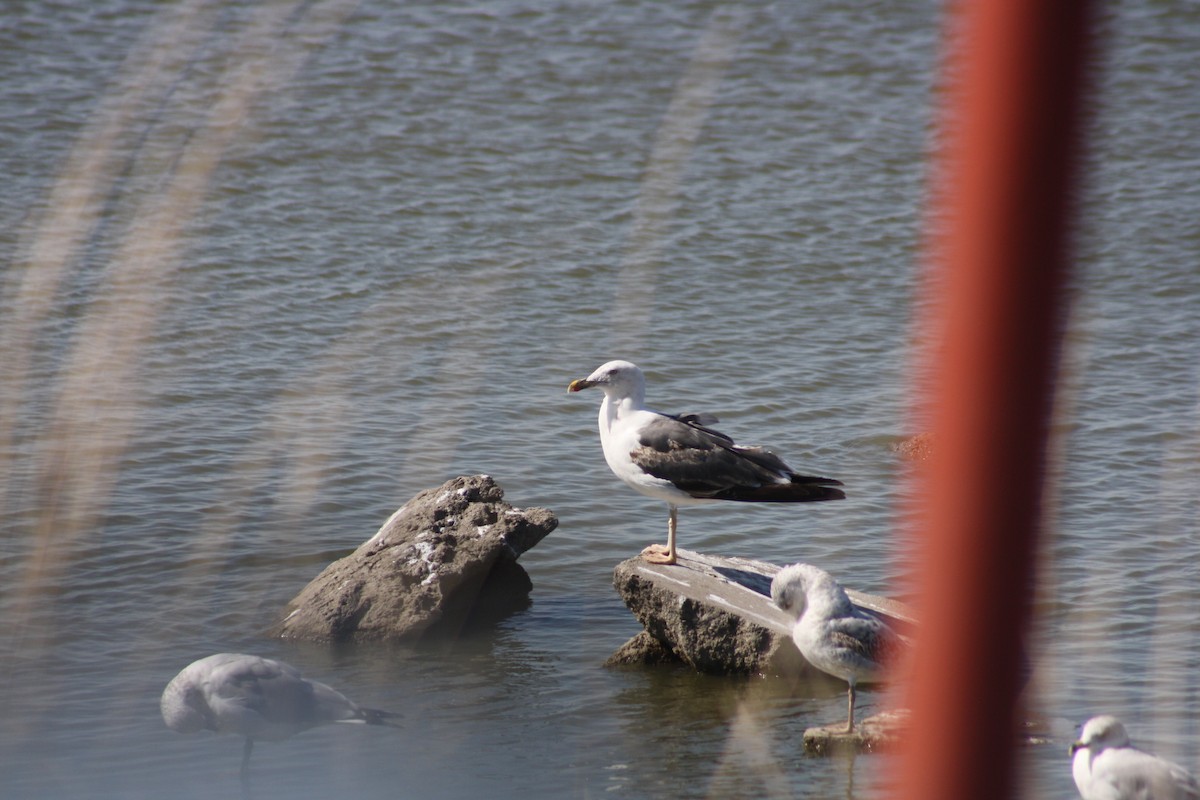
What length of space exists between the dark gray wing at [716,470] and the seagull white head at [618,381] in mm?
273

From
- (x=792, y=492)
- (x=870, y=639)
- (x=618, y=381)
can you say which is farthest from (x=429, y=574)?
(x=870, y=639)

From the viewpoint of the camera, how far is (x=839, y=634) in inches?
225

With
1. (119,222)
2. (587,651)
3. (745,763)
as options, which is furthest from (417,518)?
(119,222)

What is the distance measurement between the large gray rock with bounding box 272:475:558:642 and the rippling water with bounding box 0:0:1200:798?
20cm

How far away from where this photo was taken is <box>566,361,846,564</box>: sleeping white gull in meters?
6.87

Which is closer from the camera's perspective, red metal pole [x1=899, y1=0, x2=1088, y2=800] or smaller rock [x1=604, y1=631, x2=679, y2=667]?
red metal pole [x1=899, y1=0, x2=1088, y2=800]

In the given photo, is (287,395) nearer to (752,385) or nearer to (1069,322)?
(752,385)

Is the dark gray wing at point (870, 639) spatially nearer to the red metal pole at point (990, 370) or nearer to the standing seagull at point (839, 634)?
the standing seagull at point (839, 634)

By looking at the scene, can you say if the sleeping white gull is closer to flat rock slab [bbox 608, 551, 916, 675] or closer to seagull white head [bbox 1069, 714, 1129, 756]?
flat rock slab [bbox 608, 551, 916, 675]

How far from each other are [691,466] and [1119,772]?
9.17ft

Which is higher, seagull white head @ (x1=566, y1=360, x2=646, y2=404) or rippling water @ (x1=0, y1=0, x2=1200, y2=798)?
seagull white head @ (x1=566, y1=360, x2=646, y2=404)

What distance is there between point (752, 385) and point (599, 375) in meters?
4.94

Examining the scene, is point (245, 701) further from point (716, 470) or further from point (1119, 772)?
point (1119, 772)

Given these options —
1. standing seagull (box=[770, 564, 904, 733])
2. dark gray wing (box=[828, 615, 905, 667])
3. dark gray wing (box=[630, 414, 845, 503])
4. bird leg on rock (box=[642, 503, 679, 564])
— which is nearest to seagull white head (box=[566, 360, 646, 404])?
dark gray wing (box=[630, 414, 845, 503])
